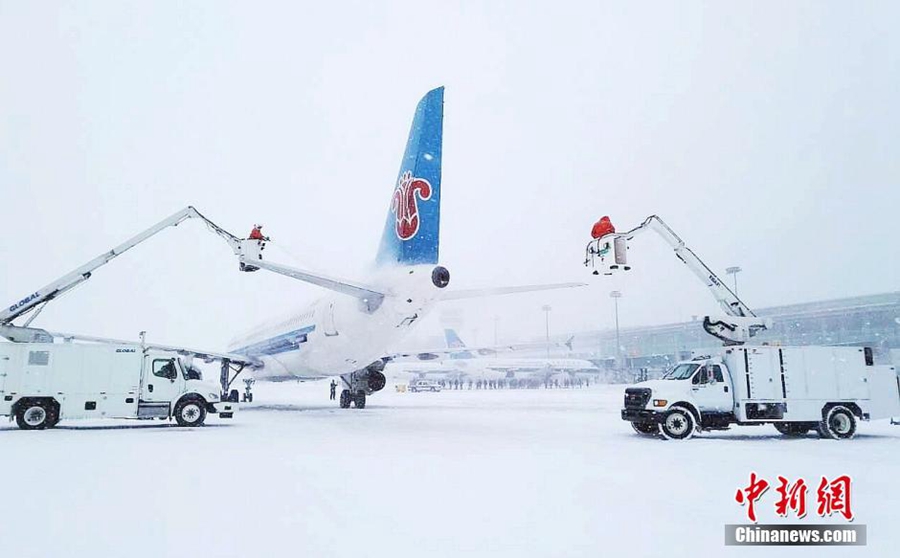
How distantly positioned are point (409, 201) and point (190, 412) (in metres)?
9.30

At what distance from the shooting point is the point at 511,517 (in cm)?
662

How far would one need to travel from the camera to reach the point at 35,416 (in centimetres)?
1714

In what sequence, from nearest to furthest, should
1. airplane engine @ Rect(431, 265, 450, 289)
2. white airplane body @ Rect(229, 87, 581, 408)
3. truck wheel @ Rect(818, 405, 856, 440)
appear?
truck wheel @ Rect(818, 405, 856, 440)
airplane engine @ Rect(431, 265, 450, 289)
white airplane body @ Rect(229, 87, 581, 408)

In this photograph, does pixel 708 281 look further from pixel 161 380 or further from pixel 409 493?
pixel 161 380

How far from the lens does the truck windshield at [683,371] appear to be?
52.1 feet

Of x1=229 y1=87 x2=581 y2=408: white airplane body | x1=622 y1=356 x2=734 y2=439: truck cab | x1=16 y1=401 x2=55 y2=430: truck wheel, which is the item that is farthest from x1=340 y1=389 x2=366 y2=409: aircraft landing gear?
x1=622 y1=356 x2=734 y2=439: truck cab

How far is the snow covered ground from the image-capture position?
226 inches

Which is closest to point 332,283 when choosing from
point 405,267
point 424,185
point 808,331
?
point 405,267

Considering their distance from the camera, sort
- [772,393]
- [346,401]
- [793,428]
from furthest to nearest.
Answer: [346,401]
[793,428]
[772,393]

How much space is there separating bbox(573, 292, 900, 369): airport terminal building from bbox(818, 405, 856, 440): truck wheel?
35.0m

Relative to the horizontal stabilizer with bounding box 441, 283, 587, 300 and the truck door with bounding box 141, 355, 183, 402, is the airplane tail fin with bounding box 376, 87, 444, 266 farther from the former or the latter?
the truck door with bounding box 141, 355, 183, 402

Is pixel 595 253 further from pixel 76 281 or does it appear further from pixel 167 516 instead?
pixel 76 281

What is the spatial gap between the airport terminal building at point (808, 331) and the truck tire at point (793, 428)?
3457cm

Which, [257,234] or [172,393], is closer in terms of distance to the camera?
[257,234]
